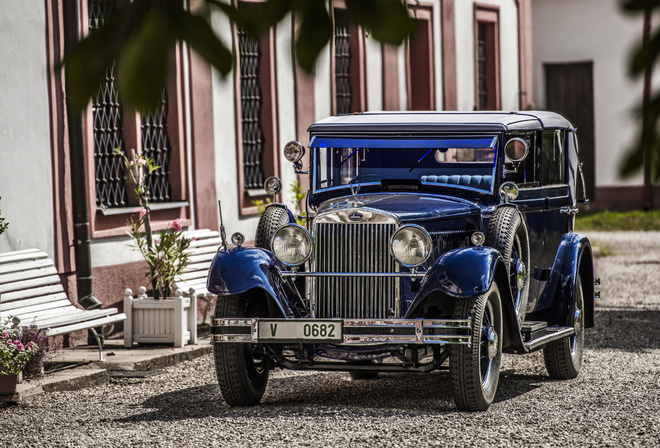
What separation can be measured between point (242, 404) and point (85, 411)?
0.96 meters

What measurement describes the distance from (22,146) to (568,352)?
4.59 m

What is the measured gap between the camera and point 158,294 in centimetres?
998

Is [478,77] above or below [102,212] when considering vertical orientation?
above

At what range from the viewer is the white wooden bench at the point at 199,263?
10664 millimetres

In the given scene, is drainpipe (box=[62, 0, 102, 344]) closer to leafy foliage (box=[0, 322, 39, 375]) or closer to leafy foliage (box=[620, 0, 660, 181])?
leafy foliage (box=[0, 322, 39, 375])

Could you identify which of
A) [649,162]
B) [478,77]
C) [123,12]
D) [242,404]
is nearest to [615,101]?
[649,162]

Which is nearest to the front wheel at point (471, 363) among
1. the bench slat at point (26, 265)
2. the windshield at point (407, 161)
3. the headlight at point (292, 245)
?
the headlight at point (292, 245)

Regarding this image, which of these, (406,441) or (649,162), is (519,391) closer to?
(406,441)

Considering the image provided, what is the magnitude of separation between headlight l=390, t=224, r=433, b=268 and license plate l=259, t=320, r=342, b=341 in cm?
55

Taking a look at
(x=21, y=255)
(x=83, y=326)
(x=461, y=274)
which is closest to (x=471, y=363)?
(x=461, y=274)

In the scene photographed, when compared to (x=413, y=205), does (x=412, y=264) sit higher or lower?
lower

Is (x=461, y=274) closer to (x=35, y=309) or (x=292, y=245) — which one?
(x=292, y=245)

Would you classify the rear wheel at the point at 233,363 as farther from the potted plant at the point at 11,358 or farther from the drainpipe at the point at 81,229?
the drainpipe at the point at 81,229

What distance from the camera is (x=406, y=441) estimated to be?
5.90 m
